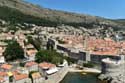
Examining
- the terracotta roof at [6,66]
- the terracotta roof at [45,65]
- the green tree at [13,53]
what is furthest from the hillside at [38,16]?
the terracotta roof at [6,66]

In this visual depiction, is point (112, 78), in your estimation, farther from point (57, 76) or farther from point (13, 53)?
point (13, 53)

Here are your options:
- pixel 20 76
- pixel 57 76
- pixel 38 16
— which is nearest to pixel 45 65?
pixel 57 76

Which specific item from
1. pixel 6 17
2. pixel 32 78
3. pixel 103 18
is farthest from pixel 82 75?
pixel 103 18

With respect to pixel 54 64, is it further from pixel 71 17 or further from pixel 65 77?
pixel 71 17

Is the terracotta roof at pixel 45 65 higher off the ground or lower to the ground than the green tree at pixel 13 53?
lower

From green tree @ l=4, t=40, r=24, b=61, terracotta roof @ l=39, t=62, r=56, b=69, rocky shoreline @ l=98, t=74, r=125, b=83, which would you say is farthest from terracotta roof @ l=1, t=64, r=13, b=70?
rocky shoreline @ l=98, t=74, r=125, b=83

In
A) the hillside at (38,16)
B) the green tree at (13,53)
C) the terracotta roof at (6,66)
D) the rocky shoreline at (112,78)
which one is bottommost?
the rocky shoreline at (112,78)

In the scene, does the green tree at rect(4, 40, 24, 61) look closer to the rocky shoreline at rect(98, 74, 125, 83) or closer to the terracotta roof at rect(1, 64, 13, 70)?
the terracotta roof at rect(1, 64, 13, 70)

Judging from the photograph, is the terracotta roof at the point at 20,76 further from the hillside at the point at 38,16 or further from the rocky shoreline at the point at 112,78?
the hillside at the point at 38,16

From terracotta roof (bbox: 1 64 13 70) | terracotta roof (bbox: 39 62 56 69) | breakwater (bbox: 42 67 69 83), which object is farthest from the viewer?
terracotta roof (bbox: 39 62 56 69)

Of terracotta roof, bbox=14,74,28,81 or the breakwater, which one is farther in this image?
the breakwater
